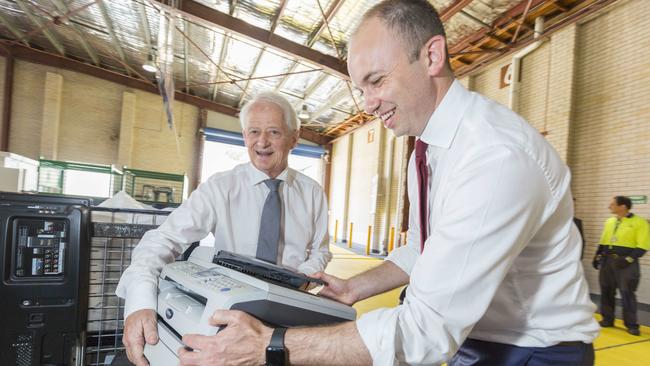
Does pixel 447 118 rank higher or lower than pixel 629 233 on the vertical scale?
higher

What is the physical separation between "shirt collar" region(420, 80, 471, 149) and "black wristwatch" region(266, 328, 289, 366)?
25.5 inches

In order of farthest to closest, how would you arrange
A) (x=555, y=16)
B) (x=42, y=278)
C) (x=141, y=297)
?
(x=555, y=16) → (x=42, y=278) → (x=141, y=297)

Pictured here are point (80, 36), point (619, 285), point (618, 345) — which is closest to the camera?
point (618, 345)

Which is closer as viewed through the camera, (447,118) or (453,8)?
(447,118)

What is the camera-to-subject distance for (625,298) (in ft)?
14.4

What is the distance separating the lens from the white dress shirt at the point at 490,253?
76 centimetres

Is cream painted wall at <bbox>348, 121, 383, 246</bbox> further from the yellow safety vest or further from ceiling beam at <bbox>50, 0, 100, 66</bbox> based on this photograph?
ceiling beam at <bbox>50, 0, 100, 66</bbox>

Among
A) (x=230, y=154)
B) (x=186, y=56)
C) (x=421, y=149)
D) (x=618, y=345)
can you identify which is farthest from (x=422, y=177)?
(x=230, y=154)

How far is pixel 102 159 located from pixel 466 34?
12.4m

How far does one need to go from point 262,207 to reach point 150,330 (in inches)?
34.8

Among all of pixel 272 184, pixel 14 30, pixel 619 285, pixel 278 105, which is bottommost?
pixel 619 285

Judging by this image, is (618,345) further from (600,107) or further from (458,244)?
(458,244)

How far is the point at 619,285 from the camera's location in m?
4.45

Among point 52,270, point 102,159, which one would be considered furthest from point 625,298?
point 102,159
